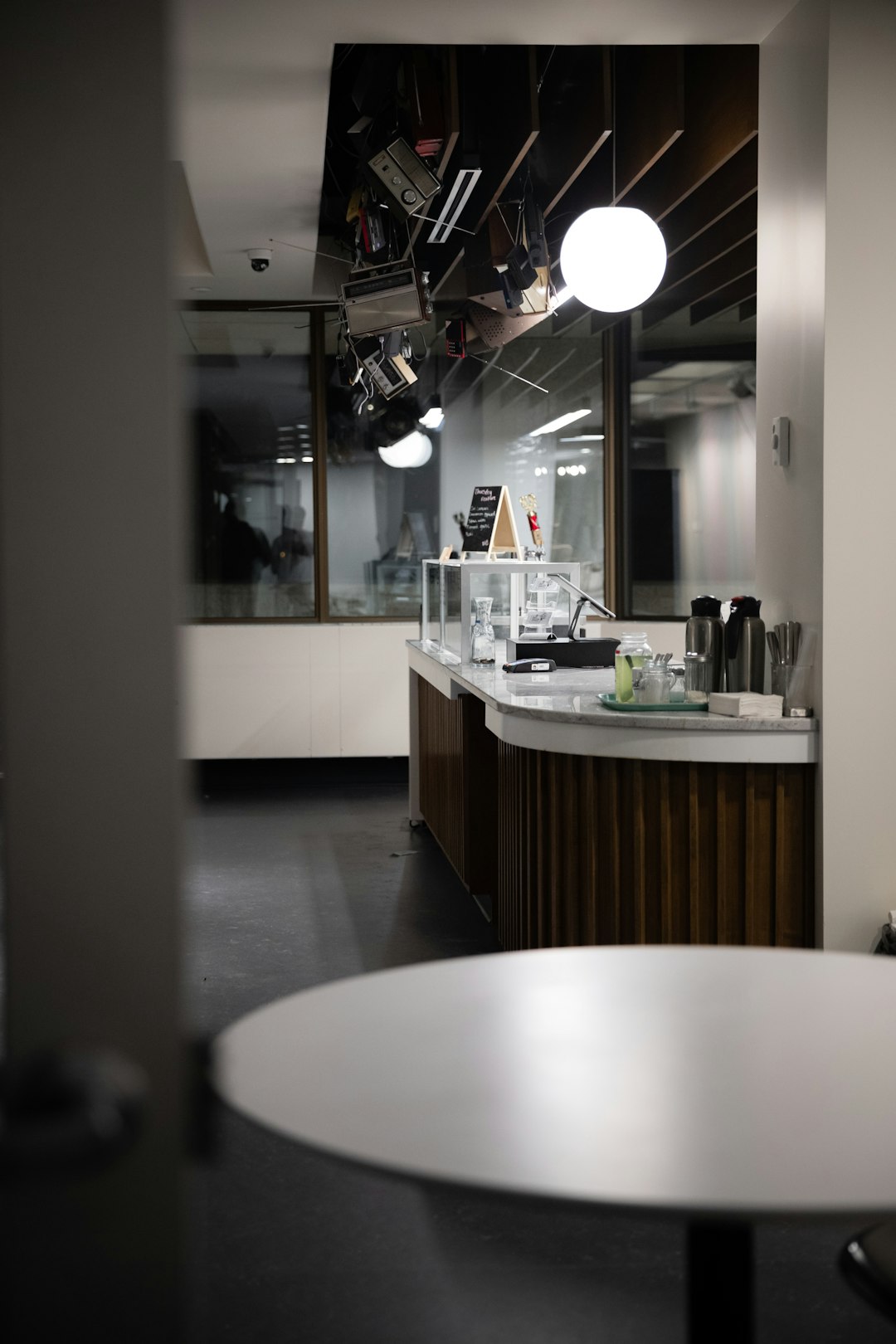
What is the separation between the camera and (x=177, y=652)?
788 millimetres

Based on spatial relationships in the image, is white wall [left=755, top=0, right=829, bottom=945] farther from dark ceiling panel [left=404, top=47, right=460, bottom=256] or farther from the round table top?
the round table top

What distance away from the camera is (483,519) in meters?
5.95

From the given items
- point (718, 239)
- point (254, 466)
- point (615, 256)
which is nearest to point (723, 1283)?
point (615, 256)

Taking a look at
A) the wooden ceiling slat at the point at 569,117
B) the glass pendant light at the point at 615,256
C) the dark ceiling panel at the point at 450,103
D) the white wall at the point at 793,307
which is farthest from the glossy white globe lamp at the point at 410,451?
the white wall at the point at 793,307

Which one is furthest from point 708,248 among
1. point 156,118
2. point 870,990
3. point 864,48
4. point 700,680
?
point 156,118

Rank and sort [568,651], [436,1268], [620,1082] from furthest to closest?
1. [568,651]
2. [436,1268]
3. [620,1082]

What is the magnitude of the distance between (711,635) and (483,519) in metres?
2.47

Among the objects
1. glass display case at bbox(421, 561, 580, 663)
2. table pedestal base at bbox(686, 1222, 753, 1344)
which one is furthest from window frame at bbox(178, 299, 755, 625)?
table pedestal base at bbox(686, 1222, 753, 1344)

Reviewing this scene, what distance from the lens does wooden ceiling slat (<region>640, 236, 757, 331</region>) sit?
6.57 meters

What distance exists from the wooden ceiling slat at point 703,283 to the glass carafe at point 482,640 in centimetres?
234

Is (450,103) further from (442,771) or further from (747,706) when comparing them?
(442,771)

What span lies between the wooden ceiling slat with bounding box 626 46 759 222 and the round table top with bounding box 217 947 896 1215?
12.0 feet

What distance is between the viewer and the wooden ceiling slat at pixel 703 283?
21.6 feet

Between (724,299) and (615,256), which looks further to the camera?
(724,299)
